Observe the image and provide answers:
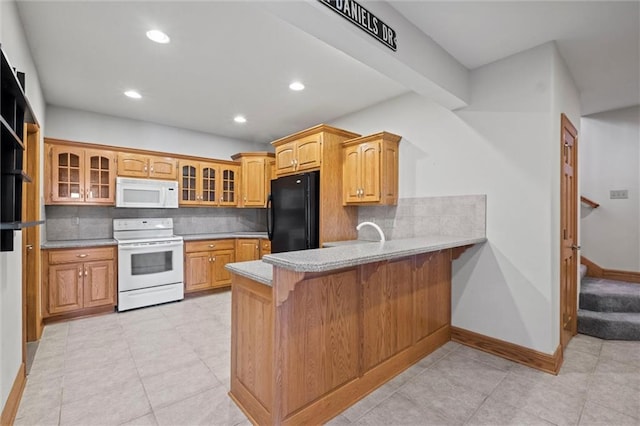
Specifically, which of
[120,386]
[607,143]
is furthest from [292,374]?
[607,143]

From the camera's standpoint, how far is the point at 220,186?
5023 millimetres

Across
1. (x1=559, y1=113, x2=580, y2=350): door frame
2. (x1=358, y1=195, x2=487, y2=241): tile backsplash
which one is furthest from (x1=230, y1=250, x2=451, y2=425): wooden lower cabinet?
(x1=559, y1=113, x2=580, y2=350): door frame

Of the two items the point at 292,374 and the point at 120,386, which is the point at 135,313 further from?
the point at 292,374

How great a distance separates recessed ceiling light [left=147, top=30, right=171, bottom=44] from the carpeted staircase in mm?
4602

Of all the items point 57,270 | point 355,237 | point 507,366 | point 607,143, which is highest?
point 607,143

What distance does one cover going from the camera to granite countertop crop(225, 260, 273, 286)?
1.65m

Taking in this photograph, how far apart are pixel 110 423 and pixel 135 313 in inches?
87.0

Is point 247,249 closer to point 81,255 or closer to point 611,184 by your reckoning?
point 81,255

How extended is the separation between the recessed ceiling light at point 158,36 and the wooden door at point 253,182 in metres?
2.72

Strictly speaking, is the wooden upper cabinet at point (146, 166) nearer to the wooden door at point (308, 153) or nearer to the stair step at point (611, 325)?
the wooden door at point (308, 153)

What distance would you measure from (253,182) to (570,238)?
13.8 feet

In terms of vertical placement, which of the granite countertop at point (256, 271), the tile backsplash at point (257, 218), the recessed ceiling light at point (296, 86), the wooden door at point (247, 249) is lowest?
the wooden door at point (247, 249)

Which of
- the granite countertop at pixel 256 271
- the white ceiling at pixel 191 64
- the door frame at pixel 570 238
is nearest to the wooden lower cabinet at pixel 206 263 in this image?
the white ceiling at pixel 191 64

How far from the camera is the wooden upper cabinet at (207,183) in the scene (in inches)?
184
